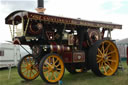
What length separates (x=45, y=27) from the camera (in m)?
7.06

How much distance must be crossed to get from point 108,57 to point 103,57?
1.56 feet

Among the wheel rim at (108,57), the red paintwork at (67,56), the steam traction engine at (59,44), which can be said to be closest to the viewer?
the steam traction engine at (59,44)

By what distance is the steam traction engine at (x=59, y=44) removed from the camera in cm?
655

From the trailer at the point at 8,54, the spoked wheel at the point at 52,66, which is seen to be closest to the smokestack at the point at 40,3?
the trailer at the point at 8,54

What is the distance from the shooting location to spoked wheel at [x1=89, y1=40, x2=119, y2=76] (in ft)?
25.0

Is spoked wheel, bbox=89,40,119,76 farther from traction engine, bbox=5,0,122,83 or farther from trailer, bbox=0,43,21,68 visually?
trailer, bbox=0,43,21,68

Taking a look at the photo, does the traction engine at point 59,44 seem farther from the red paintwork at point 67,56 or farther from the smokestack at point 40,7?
the smokestack at point 40,7

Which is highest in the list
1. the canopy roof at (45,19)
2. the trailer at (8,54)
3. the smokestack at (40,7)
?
the smokestack at (40,7)

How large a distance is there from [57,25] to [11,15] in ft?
5.56

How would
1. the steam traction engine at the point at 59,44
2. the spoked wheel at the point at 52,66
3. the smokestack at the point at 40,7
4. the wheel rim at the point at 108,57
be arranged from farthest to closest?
the smokestack at the point at 40,7 → the wheel rim at the point at 108,57 → the steam traction engine at the point at 59,44 → the spoked wheel at the point at 52,66

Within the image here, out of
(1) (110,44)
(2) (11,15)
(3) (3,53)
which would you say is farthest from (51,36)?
(3) (3,53)

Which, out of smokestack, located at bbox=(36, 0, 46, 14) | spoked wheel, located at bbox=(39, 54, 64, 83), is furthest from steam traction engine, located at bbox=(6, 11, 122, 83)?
smokestack, located at bbox=(36, 0, 46, 14)

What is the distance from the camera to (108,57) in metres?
8.43

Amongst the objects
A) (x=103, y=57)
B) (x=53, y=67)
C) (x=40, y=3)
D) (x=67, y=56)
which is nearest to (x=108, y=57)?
(x=103, y=57)
